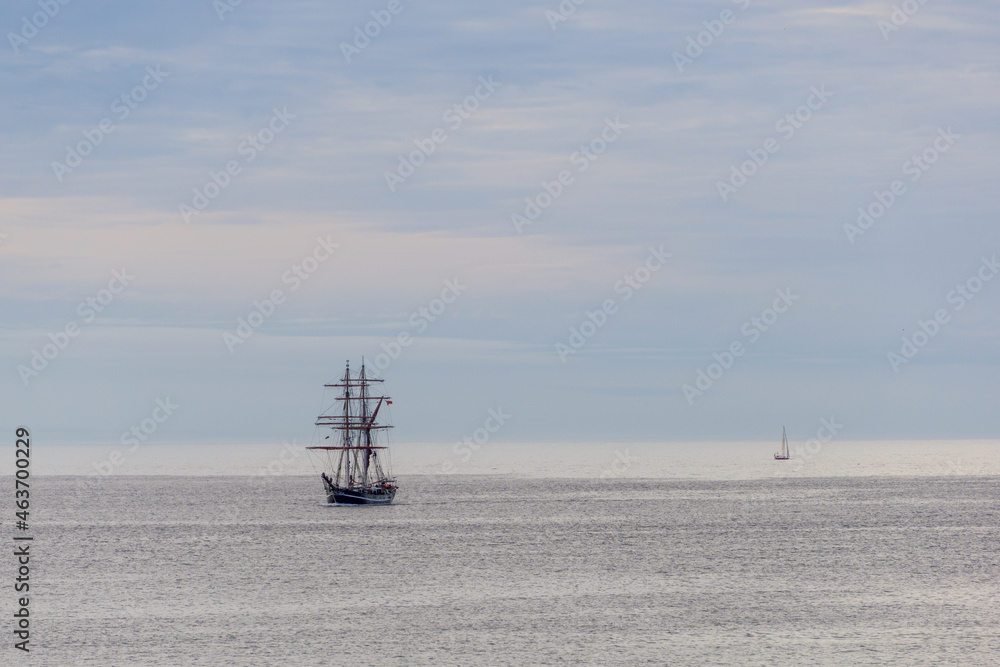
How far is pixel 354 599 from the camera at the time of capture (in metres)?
68.2

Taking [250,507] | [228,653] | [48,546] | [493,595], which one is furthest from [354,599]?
[250,507]

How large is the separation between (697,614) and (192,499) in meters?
135

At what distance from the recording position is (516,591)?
71250mm

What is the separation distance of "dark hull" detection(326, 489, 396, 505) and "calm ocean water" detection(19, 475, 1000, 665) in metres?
17.8

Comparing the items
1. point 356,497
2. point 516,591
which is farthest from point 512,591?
point 356,497

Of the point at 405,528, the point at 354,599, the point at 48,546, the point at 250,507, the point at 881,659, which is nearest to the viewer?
the point at 881,659

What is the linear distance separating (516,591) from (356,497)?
274 ft

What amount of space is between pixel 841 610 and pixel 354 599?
90.9ft

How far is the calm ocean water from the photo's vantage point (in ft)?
176

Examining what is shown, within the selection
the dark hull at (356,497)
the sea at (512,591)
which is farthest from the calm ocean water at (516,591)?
the dark hull at (356,497)

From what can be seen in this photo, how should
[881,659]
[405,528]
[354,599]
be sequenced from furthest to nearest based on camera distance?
[405,528], [354,599], [881,659]

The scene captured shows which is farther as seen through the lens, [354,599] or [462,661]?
[354,599]

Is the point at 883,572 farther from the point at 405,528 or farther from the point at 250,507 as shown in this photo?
the point at 250,507

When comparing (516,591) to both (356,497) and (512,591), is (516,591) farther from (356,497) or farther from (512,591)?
(356,497)
